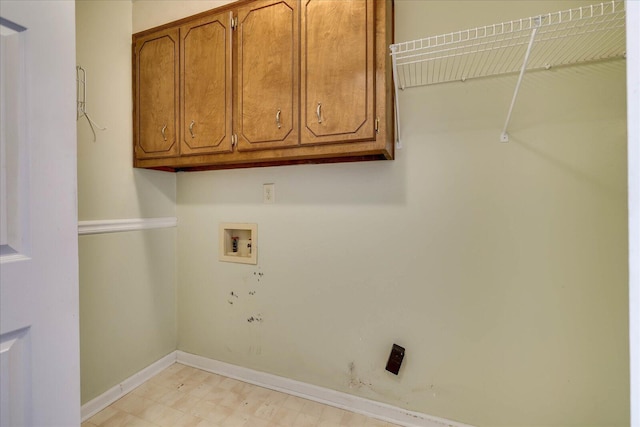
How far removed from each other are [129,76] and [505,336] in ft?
8.44

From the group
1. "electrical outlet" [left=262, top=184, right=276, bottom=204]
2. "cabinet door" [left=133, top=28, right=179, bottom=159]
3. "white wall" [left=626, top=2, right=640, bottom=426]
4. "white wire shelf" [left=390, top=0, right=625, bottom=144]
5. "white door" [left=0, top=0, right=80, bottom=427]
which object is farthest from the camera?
"electrical outlet" [left=262, top=184, right=276, bottom=204]

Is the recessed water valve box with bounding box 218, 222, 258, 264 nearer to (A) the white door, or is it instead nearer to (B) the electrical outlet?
(B) the electrical outlet

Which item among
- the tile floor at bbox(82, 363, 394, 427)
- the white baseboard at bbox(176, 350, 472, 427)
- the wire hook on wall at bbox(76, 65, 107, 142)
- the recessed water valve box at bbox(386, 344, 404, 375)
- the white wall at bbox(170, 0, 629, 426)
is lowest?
the tile floor at bbox(82, 363, 394, 427)

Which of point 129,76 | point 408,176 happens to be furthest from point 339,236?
point 129,76

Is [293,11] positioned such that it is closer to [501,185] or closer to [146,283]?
[501,185]

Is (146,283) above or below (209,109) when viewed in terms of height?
below

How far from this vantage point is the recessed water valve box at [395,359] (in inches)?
54.8

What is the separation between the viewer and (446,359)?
1348 millimetres

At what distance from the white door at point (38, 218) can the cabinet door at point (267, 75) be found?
729 mm

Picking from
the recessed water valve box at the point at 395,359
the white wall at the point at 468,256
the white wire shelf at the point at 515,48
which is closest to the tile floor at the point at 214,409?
the white wall at the point at 468,256

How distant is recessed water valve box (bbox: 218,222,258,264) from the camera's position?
1.74 meters

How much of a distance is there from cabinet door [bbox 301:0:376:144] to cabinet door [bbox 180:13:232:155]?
46cm

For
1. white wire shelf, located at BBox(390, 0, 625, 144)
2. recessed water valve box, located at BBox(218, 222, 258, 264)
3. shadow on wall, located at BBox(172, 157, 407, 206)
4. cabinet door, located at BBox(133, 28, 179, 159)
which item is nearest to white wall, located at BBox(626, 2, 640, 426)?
white wire shelf, located at BBox(390, 0, 625, 144)

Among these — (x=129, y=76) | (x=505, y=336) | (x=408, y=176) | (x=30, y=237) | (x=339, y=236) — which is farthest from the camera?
(x=129, y=76)
